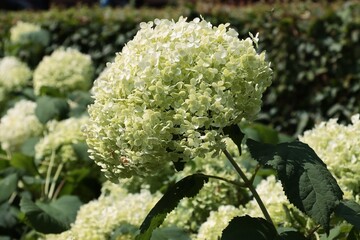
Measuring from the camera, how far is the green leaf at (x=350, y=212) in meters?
1.56

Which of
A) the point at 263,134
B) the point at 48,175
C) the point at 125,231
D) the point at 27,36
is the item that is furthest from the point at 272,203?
the point at 27,36

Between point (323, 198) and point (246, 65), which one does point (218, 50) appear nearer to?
point (246, 65)

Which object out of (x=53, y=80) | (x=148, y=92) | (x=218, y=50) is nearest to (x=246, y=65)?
(x=218, y=50)

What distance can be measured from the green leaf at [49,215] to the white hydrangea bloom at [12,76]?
2092 mm

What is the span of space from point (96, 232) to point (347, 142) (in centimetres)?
82

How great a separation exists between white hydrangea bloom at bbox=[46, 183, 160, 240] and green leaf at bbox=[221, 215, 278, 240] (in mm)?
723

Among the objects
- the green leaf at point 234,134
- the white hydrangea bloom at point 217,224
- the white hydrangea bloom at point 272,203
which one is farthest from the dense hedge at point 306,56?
the green leaf at point 234,134

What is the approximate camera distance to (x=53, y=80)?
13.9ft

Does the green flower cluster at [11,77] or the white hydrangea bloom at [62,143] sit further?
the green flower cluster at [11,77]

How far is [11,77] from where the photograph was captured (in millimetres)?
4598

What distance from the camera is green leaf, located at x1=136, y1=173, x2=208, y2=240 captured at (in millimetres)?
1632

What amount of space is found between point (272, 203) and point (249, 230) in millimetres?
526

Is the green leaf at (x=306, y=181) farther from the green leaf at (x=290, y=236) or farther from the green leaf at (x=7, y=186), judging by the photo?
the green leaf at (x=7, y=186)

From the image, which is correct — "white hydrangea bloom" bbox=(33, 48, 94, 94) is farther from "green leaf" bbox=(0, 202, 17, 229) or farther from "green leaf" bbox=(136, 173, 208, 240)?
"green leaf" bbox=(136, 173, 208, 240)
